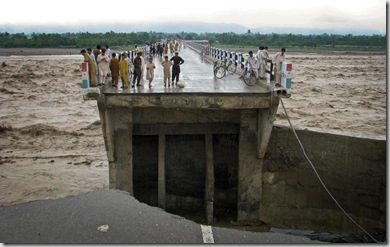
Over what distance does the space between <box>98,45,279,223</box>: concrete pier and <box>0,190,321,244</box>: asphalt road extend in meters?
2.74

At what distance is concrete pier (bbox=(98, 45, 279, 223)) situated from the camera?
38.7 feet

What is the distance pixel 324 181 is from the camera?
45.5 ft

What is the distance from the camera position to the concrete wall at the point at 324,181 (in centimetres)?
1320

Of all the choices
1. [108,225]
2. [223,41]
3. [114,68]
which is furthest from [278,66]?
[223,41]

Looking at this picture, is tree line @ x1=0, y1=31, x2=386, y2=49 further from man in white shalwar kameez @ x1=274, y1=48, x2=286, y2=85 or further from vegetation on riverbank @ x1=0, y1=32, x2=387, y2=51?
man in white shalwar kameez @ x1=274, y1=48, x2=286, y2=85

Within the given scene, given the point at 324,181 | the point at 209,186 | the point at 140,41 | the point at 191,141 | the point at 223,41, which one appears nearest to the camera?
the point at 209,186

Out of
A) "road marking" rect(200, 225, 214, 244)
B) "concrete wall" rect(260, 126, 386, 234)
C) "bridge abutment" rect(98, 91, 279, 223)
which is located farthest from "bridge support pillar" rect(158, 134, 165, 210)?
"road marking" rect(200, 225, 214, 244)

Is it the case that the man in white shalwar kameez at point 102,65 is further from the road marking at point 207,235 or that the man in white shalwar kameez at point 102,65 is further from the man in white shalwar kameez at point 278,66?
the road marking at point 207,235

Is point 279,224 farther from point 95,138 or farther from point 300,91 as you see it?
point 300,91

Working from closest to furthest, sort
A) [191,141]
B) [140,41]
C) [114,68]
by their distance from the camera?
[114,68], [191,141], [140,41]

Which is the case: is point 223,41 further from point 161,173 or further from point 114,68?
point 114,68

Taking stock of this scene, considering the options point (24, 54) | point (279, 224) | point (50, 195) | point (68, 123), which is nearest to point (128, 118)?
point (50, 195)

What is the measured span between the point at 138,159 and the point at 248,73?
5036 mm

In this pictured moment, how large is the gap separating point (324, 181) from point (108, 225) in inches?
298
